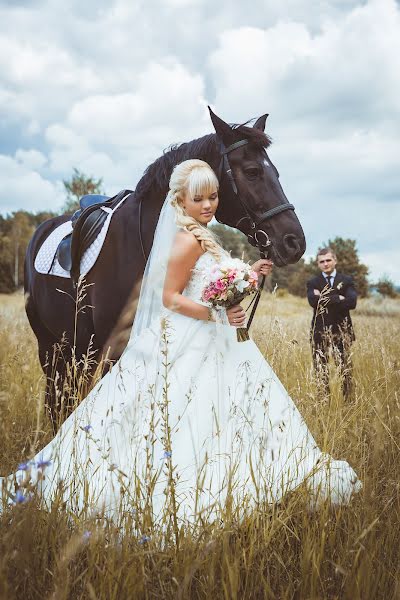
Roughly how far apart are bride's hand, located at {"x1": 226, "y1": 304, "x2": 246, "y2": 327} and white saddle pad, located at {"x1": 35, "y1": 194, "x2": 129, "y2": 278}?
164 cm

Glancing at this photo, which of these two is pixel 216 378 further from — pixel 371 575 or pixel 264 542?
pixel 371 575

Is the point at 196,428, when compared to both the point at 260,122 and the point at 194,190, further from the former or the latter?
the point at 260,122

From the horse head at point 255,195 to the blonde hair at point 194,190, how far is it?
0.65 metres

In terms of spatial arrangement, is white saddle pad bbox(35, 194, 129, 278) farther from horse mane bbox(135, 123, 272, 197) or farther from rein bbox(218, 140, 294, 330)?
rein bbox(218, 140, 294, 330)

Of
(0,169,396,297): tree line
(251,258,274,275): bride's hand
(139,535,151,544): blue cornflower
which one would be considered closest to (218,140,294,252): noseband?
(251,258,274,275): bride's hand

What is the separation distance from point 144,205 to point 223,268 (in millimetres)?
1505

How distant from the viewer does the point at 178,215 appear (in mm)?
3100

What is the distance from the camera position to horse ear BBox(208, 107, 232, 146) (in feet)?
12.3

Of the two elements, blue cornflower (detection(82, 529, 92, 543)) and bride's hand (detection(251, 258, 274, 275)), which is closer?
blue cornflower (detection(82, 529, 92, 543))

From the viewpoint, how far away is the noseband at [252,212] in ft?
12.0

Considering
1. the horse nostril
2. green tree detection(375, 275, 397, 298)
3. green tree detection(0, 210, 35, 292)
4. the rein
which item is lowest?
the horse nostril

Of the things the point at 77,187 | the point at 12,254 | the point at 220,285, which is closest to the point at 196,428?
the point at 220,285

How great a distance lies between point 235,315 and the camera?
282cm

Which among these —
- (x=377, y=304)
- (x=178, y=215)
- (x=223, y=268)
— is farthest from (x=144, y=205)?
(x=377, y=304)
